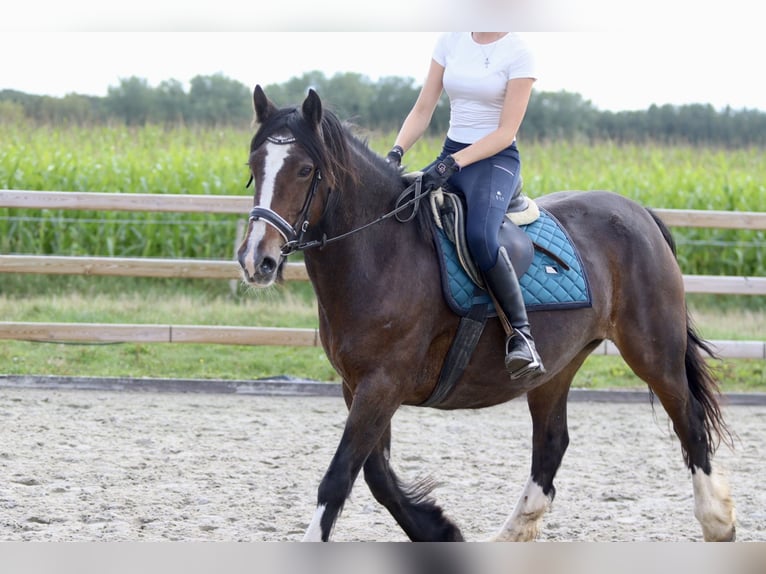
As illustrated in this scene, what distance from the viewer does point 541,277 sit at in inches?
162

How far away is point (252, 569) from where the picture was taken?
3.97 ft

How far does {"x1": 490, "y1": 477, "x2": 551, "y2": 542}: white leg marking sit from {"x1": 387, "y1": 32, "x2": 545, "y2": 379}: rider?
81 cm

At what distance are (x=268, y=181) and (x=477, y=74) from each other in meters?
1.09

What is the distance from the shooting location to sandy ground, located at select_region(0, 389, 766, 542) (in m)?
4.44

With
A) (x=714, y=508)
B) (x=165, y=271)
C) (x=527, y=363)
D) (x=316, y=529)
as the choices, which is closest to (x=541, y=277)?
(x=527, y=363)

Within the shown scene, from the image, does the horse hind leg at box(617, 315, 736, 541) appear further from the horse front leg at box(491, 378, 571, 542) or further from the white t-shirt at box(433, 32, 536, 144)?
the white t-shirt at box(433, 32, 536, 144)

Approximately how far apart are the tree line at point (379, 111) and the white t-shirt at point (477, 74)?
11361mm

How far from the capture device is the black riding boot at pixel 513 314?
3.76 meters

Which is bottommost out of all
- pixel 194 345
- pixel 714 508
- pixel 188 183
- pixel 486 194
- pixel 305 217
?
pixel 194 345

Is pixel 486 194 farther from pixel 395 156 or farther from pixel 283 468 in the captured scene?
pixel 283 468

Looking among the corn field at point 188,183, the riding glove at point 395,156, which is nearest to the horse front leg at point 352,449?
the riding glove at point 395,156

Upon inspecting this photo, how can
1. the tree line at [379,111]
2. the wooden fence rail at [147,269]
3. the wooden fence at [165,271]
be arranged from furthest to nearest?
the tree line at [379,111] → the wooden fence rail at [147,269] → the wooden fence at [165,271]

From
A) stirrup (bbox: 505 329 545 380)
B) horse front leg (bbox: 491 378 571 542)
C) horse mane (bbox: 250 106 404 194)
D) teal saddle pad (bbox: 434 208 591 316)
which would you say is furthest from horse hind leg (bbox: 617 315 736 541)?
horse mane (bbox: 250 106 404 194)

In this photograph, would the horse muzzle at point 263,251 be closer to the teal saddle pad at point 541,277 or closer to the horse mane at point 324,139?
the horse mane at point 324,139
